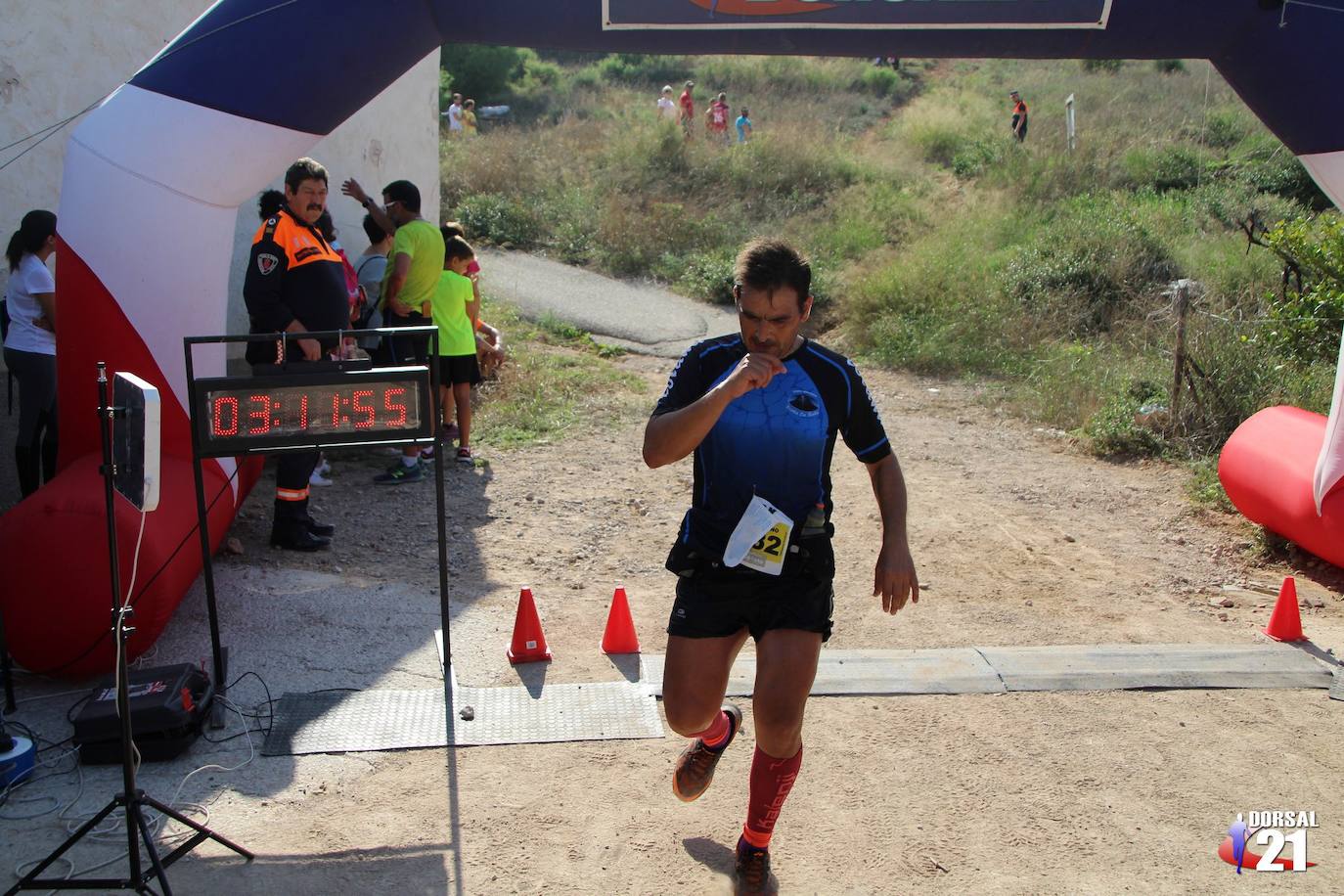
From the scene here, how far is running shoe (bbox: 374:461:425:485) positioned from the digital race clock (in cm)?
357

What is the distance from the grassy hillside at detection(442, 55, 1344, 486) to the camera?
1013cm

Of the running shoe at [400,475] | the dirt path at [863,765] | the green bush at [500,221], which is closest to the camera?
the dirt path at [863,765]

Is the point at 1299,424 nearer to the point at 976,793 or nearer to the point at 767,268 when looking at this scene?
the point at 976,793

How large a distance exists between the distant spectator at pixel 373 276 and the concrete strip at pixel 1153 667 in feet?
17.9

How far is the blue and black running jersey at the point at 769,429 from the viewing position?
3896mm

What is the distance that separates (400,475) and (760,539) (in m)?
5.28

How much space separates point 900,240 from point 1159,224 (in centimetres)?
372

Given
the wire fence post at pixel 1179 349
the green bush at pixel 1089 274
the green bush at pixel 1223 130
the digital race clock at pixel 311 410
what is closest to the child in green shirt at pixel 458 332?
the digital race clock at pixel 311 410

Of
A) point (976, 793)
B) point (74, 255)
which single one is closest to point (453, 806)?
point (976, 793)

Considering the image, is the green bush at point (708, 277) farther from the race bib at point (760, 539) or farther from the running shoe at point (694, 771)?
the race bib at point (760, 539)

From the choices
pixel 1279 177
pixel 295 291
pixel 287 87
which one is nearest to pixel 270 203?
pixel 295 291

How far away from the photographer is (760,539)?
12.4ft

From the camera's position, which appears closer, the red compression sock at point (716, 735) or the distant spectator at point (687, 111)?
the red compression sock at point (716, 735)

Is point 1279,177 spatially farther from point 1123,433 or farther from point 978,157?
point 1123,433
